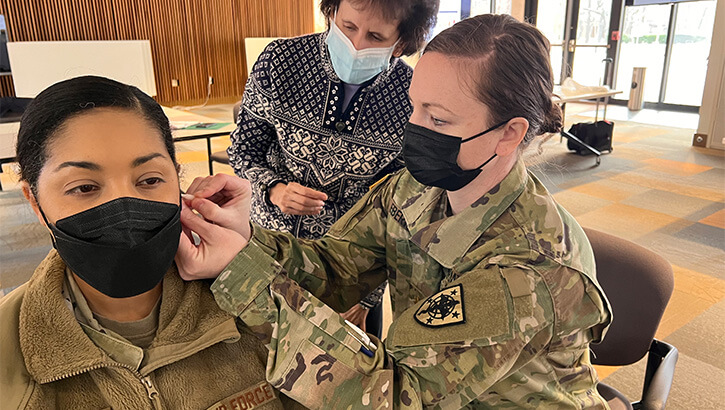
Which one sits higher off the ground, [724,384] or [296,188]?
[296,188]

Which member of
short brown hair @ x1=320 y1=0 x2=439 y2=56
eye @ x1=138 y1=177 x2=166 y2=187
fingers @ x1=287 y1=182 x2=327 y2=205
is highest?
short brown hair @ x1=320 y1=0 x2=439 y2=56

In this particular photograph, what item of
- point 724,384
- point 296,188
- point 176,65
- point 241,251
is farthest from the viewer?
point 176,65

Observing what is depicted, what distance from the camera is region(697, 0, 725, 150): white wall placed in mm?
6293

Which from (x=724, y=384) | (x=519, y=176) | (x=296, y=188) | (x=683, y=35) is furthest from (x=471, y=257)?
(x=683, y=35)

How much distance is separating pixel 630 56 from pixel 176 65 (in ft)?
26.9

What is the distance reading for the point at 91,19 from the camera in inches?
343

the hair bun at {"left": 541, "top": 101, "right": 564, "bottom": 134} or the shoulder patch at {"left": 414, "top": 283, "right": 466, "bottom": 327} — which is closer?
the shoulder patch at {"left": 414, "top": 283, "right": 466, "bottom": 327}

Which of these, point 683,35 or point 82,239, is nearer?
point 82,239

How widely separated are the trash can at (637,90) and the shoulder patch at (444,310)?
995 centimetres

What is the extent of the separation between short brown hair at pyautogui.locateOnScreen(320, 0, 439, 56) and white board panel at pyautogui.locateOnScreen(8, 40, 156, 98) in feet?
23.4

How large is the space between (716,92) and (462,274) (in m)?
6.80

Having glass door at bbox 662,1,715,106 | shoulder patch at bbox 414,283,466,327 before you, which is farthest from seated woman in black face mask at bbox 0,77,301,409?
glass door at bbox 662,1,715,106

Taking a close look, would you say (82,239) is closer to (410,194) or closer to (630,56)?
(410,194)

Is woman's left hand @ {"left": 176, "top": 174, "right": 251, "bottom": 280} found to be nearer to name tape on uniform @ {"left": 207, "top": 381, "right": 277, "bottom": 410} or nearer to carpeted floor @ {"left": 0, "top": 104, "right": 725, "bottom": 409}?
carpeted floor @ {"left": 0, "top": 104, "right": 725, "bottom": 409}
